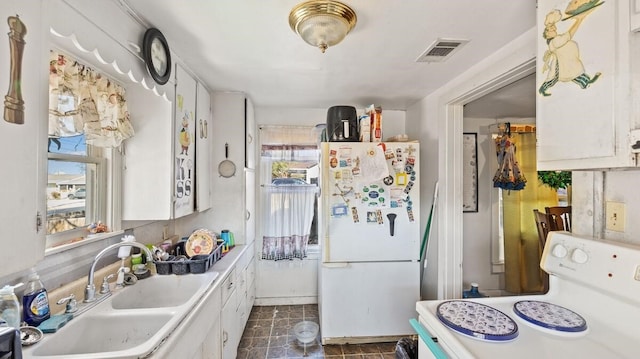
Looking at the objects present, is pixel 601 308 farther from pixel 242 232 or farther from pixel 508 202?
pixel 508 202

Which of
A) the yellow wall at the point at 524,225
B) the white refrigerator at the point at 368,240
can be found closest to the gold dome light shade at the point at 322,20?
the white refrigerator at the point at 368,240

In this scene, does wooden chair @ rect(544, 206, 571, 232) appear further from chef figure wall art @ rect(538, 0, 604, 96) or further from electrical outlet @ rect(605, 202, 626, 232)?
chef figure wall art @ rect(538, 0, 604, 96)

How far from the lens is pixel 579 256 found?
1004mm

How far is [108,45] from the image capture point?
116 cm

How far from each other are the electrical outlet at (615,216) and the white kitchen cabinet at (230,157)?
2.33 m

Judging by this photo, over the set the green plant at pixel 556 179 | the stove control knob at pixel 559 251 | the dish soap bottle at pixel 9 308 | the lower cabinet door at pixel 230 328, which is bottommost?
the lower cabinet door at pixel 230 328

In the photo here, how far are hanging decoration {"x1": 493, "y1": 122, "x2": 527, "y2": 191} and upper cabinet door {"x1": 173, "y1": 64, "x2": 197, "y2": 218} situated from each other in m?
3.03

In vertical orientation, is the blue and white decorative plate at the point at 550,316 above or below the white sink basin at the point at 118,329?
above

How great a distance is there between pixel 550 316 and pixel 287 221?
2382mm

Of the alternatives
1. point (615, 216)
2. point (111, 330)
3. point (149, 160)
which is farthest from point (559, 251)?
point (149, 160)

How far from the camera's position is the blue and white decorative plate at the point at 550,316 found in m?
0.92

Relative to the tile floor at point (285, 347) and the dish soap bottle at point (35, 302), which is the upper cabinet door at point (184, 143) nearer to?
the dish soap bottle at point (35, 302)

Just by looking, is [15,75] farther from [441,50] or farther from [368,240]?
[368,240]

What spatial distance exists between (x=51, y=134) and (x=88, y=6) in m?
0.61
